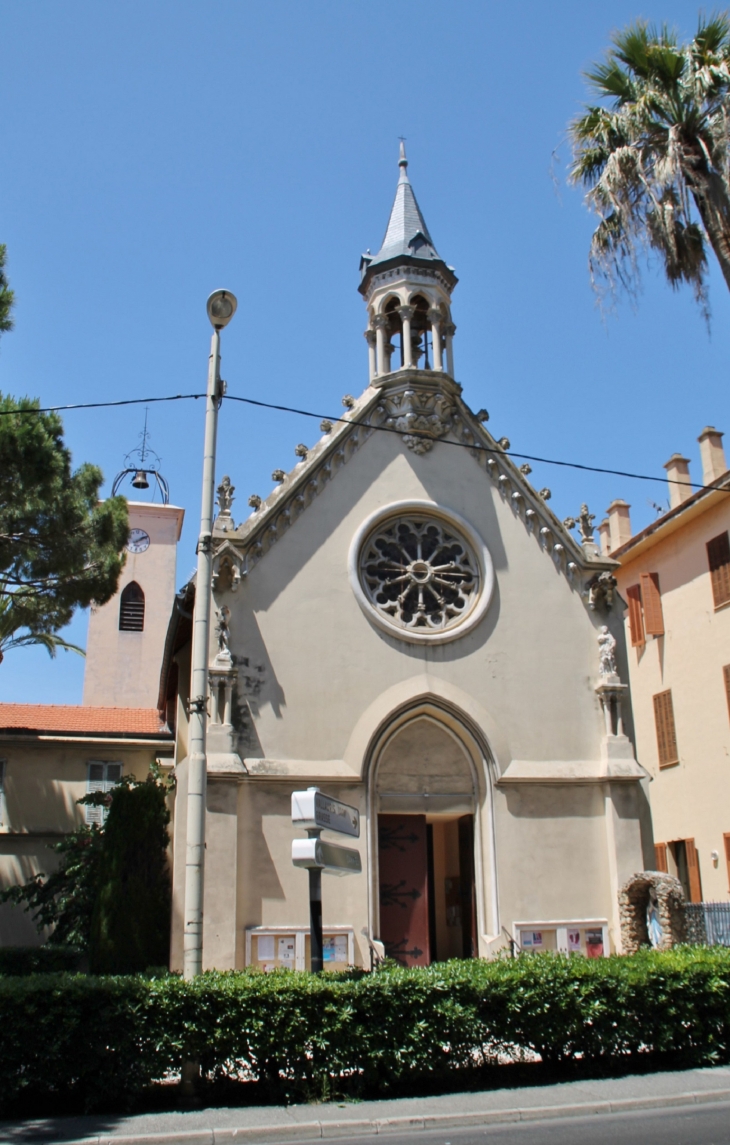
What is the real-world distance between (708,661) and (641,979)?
57.9ft

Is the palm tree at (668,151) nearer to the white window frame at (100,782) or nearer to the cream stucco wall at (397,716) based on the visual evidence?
the cream stucco wall at (397,716)

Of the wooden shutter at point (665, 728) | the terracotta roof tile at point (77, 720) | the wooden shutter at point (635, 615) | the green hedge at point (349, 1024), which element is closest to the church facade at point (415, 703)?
the terracotta roof tile at point (77, 720)

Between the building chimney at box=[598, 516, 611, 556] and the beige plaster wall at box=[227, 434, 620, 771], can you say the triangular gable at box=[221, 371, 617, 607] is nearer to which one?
the beige plaster wall at box=[227, 434, 620, 771]

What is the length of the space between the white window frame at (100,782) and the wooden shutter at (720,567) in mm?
17171

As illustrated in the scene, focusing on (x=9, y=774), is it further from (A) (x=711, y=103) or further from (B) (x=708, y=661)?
(A) (x=711, y=103)

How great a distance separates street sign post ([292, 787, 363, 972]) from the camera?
464 inches

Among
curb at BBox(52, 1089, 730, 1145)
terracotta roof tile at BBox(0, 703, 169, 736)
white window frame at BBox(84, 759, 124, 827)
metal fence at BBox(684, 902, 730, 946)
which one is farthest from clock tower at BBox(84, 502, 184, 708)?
curb at BBox(52, 1089, 730, 1145)

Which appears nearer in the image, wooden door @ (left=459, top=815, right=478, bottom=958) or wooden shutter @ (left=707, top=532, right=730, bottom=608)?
wooden door @ (left=459, top=815, right=478, bottom=958)

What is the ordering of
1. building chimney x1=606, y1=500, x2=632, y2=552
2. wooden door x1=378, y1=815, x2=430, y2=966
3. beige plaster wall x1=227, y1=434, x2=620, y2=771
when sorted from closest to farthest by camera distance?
wooden door x1=378, y1=815, x2=430, y2=966, beige plaster wall x1=227, y1=434, x2=620, y2=771, building chimney x1=606, y1=500, x2=632, y2=552

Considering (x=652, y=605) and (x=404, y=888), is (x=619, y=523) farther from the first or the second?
(x=404, y=888)

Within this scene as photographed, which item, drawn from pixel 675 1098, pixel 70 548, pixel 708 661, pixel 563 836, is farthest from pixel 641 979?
pixel 708 661

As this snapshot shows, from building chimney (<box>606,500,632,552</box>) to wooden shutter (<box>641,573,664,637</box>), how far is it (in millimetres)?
5701

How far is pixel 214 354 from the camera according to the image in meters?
14.9

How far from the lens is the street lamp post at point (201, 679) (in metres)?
12.2
